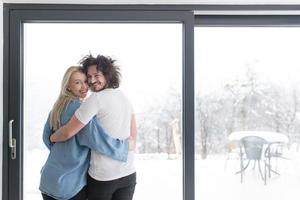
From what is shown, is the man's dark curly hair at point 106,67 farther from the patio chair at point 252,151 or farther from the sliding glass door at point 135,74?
the patio chair at point 252,151

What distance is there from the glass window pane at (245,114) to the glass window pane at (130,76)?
168 mm

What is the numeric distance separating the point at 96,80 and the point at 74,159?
452 millimetres

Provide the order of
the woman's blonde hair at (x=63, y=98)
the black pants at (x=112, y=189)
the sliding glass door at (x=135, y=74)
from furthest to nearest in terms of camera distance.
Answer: the sliding glass door at (x=135, y=74) → the woman's blonde hair at (x=63, y=98) → the black pants at (x=112, y=189)

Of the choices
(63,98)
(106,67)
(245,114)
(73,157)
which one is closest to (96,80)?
(106,67)

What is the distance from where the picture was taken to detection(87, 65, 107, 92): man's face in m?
2.15

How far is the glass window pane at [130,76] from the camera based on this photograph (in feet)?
7.45

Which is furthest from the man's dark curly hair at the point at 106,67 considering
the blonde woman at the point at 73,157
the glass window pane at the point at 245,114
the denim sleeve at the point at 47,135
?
the glass window pane at the point at 245,114

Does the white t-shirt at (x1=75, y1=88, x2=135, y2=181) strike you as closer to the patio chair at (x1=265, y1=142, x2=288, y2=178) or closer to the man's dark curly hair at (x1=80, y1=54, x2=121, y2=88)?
the man's dark curly hair at (x1=80, y1=54, x2=121, y2=88)

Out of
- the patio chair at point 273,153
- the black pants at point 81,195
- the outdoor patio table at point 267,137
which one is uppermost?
the outdoor patio table at point 267,137

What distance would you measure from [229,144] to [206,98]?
0.31 m

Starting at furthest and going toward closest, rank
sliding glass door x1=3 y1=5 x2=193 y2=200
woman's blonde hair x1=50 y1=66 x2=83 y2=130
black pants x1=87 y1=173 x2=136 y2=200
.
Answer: sliding glass door x1=3 y1=5 x2=193 y2=200, woman's blonde hair x1=50 y1=66 x2=83 y2=130, black pants x1=87 y1=173 x2=136 y2=200

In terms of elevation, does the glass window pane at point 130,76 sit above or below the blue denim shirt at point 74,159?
above

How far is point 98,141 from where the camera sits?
6.70 feet

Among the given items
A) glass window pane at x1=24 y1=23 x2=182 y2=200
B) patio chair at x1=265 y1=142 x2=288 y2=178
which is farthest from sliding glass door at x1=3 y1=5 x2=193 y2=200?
patio chair at x1=265 y1=142 x2=288 y2=178
